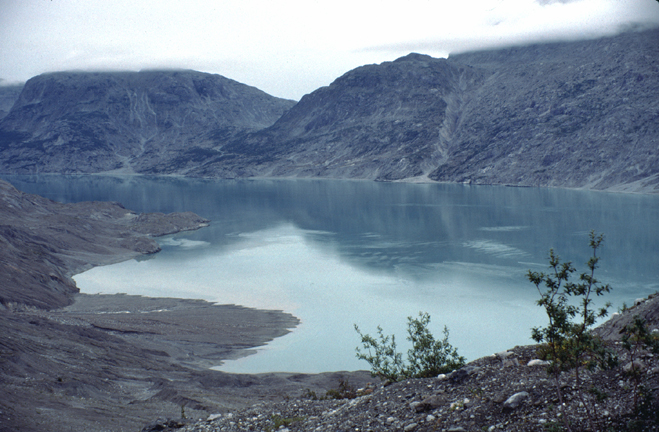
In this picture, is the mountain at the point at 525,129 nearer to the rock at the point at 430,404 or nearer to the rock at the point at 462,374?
the rock at the point at 462,374

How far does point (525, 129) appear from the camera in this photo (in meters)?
155

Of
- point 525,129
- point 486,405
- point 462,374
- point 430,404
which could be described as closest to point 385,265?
point 462,374

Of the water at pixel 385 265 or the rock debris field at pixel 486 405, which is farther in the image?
the water at pixel 385 265

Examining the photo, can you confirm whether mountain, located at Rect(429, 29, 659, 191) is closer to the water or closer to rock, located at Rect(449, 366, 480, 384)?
the water

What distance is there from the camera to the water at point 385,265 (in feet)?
104

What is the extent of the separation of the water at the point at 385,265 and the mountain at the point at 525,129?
119ft

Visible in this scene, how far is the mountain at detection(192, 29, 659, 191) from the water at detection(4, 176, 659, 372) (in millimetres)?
36402

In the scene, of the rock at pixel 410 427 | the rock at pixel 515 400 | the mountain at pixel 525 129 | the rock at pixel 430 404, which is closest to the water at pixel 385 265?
the rock at pixel 430 404

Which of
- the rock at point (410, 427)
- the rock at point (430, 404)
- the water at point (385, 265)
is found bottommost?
the water at point (385, 265)

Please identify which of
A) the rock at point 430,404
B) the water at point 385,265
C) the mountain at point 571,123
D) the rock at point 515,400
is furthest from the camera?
the mountain at point 571,123

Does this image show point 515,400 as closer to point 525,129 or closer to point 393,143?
point 525,129

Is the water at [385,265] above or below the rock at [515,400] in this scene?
below

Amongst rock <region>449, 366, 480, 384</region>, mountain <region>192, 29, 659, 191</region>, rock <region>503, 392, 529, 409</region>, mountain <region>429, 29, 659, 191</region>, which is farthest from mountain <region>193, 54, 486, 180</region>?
rock <region>503, 392, 529, 409</region>

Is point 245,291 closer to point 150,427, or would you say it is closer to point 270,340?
point 270,340
